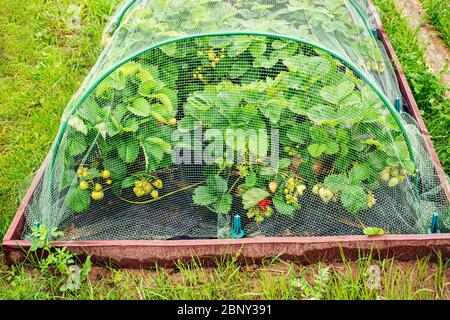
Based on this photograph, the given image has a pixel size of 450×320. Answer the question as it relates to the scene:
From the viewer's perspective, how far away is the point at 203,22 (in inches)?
117

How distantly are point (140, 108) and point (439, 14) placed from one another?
3180mm

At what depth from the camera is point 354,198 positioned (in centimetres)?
268

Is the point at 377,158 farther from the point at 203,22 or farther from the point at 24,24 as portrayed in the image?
the point at 24,24

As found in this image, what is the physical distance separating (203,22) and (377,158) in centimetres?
117

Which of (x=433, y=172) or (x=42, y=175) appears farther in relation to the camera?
(x=42, y=175)

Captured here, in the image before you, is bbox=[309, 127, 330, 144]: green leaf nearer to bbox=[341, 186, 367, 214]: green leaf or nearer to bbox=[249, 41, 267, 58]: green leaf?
bbox=[341, 186, 367, 214]: green leaf

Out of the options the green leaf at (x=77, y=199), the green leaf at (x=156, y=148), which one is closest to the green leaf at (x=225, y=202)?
the green leaf at (x=156, y=148)

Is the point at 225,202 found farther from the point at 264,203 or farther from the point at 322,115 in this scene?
the point at 322,115

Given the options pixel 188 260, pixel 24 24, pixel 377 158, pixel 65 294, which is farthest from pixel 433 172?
pixel 24 24

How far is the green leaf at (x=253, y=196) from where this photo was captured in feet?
8.90

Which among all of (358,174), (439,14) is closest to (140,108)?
(358,174)

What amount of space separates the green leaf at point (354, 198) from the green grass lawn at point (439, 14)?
2482 mm

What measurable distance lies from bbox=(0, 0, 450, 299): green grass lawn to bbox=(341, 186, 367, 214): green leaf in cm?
26

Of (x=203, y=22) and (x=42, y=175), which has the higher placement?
(x=203, y=22)
